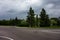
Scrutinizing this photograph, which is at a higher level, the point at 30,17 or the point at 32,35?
the point at 30,17

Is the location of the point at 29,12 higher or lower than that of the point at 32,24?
higher

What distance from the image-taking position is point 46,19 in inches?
4572

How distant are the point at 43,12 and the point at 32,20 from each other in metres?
12.4

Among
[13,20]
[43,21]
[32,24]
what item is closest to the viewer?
[32,24]

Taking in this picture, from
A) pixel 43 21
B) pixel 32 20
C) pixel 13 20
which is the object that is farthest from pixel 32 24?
pixel 13 20

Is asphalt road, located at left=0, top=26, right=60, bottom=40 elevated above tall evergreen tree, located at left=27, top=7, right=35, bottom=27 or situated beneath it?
situated beneath

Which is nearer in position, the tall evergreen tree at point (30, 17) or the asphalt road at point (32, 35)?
the asphalt road at point (32, 35)

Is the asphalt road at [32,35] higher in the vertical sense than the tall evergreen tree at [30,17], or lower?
lower

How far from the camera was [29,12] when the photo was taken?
112438mm

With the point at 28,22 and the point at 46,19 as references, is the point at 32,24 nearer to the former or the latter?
the point at 28,22

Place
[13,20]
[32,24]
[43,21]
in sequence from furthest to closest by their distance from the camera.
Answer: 1. [13,20]
2. [43,21]
3. [32,24]

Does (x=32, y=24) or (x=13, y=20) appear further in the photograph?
(x=13, y=20)

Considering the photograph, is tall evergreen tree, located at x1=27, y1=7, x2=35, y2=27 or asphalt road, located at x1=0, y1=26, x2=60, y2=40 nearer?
asphalt road, located at x1=0, y1=26, x2=60, y2=40

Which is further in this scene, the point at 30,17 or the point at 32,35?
the point at 30,17
